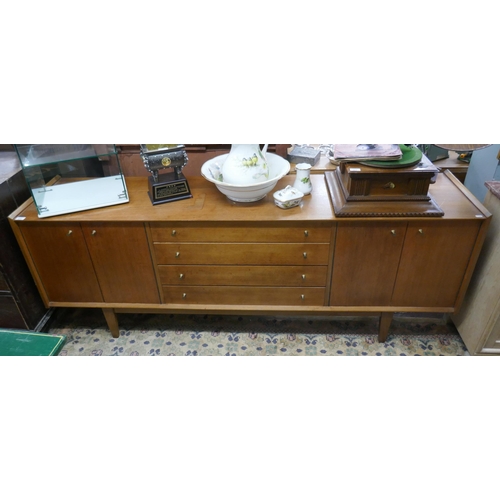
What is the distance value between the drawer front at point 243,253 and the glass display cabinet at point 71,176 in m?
0.32

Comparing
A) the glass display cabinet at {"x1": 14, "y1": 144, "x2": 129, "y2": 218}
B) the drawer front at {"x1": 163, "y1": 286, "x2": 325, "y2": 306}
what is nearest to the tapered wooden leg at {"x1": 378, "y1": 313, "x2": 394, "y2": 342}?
the drawer front at {"x1": 163, "y1": 286, "x2": 325, "y2": 306}

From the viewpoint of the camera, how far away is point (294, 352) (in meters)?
1.96

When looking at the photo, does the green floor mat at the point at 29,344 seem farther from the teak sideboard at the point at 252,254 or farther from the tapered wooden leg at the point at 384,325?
the tapered wooden leg at the point at 384,325

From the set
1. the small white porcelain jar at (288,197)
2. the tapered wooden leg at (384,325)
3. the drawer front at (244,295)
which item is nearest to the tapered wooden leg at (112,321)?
the drawer front at (244,295)

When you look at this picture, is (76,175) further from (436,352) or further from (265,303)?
(436,352)

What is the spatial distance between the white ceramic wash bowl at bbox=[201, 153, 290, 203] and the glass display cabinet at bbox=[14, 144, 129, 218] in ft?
1.33

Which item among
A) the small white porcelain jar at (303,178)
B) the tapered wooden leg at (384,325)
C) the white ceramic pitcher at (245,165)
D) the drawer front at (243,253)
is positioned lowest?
the tapered wooden leg at (384,325)

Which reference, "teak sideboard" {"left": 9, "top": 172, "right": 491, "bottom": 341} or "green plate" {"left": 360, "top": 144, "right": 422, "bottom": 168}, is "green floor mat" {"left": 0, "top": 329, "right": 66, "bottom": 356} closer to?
"teak sideboard" {"left": 9, "top": 172, "right": 491, "bottom": 341}

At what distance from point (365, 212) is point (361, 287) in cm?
39

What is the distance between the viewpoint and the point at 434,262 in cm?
167

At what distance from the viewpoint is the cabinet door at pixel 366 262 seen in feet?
5.26

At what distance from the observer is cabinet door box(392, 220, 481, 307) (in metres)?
1.58

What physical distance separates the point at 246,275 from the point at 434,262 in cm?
83

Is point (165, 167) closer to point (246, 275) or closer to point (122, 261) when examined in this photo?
point (122, 261)
